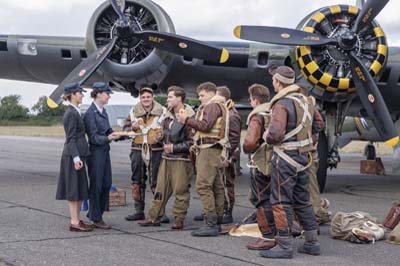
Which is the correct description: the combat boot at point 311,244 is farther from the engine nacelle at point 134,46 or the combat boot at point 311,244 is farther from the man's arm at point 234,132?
the engine nacelle at point 134,46

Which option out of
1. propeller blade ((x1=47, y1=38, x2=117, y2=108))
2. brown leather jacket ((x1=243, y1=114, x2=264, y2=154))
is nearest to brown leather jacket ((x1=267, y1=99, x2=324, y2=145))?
brown leather jacket ((x1=243, y1=114, x2=264, y2=154))

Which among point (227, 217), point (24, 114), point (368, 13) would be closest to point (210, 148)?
point (227, 217)

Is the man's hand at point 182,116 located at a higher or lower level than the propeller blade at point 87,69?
lower

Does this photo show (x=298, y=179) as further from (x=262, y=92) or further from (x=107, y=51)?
(x=107, y=51)

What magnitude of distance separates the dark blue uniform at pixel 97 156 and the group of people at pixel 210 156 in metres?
0.01

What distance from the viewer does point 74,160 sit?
7.64 meters

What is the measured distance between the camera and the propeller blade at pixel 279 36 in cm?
1102

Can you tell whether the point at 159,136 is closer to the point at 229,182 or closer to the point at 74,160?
the point at 229,182

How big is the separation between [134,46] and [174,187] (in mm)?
4666

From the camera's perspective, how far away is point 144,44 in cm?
1204

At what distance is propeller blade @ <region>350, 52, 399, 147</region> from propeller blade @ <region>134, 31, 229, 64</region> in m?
2.32

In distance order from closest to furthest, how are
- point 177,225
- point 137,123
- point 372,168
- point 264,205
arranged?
1. point 264,205
2. point 177,225
3. point 137,123
4. point 372,168

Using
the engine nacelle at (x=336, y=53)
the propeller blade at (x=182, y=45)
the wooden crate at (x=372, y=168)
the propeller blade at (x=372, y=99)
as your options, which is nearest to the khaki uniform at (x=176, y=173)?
the propeller blade at (x=182, y=45)

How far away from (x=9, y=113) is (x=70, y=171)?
8983 cm
